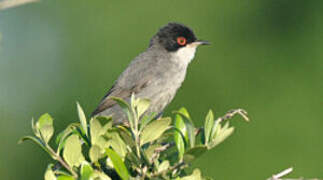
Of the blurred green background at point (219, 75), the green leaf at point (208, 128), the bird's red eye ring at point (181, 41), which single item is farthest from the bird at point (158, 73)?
the green leaf at point (208, 128)

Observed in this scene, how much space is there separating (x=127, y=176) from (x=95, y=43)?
5.99 m

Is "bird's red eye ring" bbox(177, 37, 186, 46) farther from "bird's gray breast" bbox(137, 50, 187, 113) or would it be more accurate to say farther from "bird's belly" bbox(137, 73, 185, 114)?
"bird's belly" bbox(137, 73, 185, 114)

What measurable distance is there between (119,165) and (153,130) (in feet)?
0.95

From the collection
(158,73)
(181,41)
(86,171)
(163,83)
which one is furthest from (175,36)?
(86,171)

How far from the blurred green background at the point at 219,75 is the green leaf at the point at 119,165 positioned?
4.44 meters

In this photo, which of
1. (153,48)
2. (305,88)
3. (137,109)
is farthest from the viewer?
(305,88)

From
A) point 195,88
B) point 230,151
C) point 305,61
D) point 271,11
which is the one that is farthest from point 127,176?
point 271,11

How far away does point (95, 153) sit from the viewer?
251 centimetres

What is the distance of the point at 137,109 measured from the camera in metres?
2.65

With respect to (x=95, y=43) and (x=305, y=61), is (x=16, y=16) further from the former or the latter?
(x=305, y=61)

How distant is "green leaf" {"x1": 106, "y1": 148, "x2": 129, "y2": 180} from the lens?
243 centimetres

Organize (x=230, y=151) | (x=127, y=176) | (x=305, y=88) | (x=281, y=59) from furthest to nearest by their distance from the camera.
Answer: (x=281, y=59) → (x=305, y=88) → (x=230, y=151) → (x=127, y=176)

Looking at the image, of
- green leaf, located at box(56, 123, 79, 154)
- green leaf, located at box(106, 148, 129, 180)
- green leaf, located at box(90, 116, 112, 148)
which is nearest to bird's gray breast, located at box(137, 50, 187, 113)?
green leaf, located at box(56, 123, 79, 154)

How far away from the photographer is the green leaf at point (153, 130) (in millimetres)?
2616
